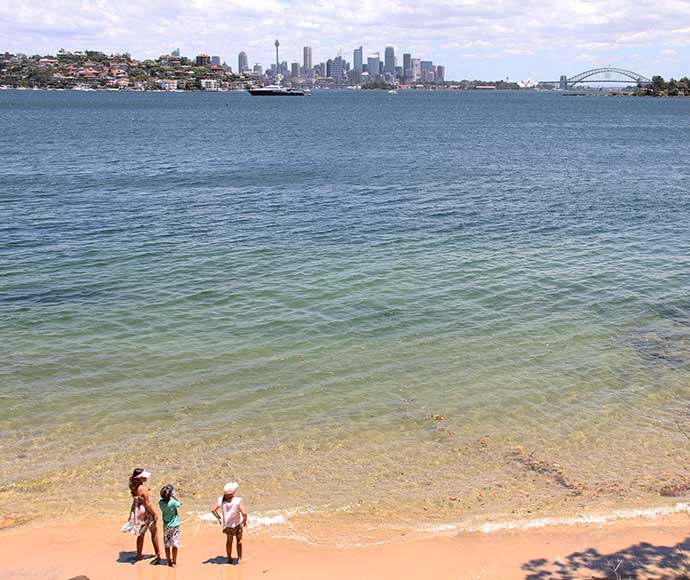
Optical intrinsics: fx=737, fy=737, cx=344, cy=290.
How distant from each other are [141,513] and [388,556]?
180 inches

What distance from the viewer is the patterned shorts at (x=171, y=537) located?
13117mm

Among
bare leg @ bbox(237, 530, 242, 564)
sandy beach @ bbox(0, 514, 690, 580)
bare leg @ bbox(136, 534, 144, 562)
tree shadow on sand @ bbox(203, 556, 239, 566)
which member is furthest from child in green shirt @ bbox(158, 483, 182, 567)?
bare leg @ bbox(237, 530, 242, 564)

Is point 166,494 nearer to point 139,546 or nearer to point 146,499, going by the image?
point 146,499

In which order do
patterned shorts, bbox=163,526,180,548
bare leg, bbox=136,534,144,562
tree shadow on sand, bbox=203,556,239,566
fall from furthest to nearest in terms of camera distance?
bare leg, bbox=136,534,144,562
tree shadow on sand, bbox=203,556,239,566
patterned shorts, bbox=163,526,180,548

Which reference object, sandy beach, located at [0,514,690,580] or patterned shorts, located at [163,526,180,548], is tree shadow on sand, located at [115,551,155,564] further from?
patterned shorts, located at [163,526,180,548]

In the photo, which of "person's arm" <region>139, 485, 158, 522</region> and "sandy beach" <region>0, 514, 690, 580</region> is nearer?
"sandy beach" <region>0, 514, 690, 580</region>

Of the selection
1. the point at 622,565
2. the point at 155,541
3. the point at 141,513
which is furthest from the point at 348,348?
the point at 622,565

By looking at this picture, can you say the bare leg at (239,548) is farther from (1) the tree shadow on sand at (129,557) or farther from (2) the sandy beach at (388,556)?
(1) the tree shadow on sand at (129,557)

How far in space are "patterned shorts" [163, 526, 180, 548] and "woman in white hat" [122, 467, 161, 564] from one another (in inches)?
12.6

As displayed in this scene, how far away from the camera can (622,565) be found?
43.1 ft

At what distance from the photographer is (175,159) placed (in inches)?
2913

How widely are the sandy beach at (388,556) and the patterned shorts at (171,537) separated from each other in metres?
0.44

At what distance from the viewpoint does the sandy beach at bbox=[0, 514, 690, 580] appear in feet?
42.7

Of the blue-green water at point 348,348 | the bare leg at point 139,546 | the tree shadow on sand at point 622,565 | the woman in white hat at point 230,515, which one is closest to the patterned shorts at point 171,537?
the bare leg at point 139,546
